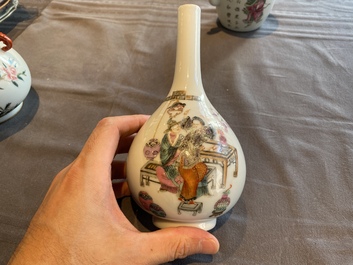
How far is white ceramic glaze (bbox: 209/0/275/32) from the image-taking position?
86cm

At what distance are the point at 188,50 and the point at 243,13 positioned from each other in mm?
445

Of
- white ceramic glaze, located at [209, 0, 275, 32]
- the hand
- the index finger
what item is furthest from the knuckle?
white ceramic glaze, located at [209, 0, 275, 32]

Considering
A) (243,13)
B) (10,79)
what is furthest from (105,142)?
(243,13)

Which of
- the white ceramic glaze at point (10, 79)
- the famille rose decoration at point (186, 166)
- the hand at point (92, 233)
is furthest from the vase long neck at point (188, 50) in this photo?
the white ceramic glaze at point (10, 79)

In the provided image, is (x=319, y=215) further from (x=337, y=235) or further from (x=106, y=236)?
(x=106, y=236)

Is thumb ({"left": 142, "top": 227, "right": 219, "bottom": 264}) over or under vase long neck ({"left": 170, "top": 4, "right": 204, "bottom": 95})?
under

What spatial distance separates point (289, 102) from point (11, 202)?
22.8 inches

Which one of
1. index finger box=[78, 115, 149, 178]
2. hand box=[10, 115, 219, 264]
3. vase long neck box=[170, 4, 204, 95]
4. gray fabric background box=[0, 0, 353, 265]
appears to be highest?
vase long neck box=[170, 4, 204, 95]

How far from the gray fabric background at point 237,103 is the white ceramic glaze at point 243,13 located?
0.03m

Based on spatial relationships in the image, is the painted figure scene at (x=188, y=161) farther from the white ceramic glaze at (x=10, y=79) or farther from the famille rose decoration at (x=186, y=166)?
the white ceramic glaze at (x=10, y=79)

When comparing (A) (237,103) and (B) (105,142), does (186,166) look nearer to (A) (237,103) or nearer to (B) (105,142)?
(B) (105,142)

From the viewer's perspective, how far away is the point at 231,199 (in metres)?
0.46

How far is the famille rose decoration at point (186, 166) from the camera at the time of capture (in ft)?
1.44

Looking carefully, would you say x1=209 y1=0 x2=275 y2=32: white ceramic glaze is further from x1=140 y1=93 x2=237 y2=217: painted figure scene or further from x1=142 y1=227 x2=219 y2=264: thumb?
x1=142 y1=227 x2=219 y2=264: thumb
